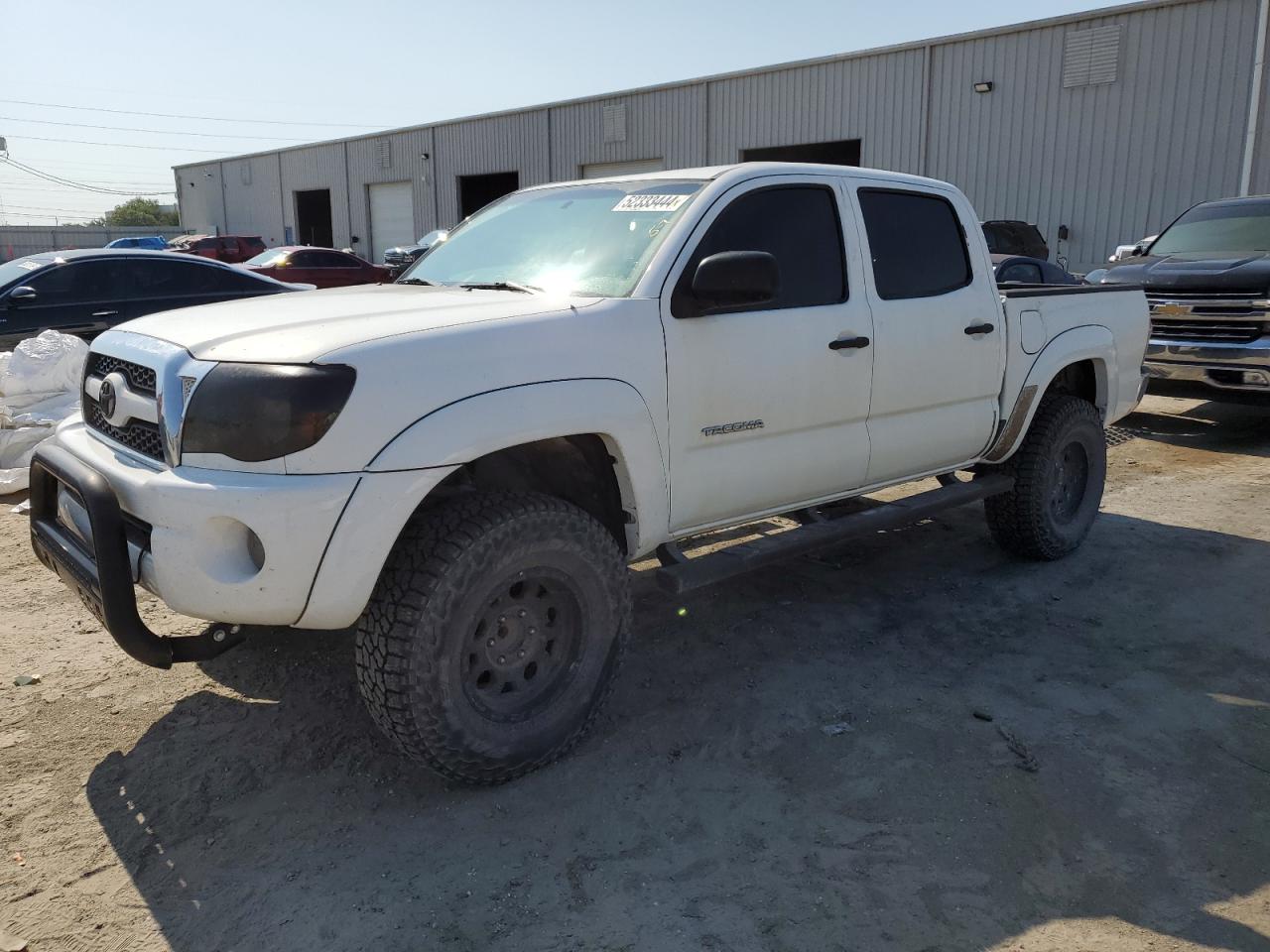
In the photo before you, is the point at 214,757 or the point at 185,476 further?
the point at 214,757

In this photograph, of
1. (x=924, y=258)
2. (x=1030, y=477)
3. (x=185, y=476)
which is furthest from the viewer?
(x=1030, y=477)

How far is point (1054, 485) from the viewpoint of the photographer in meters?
5.48

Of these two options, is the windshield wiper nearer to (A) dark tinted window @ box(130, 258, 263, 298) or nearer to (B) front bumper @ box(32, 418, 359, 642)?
(B) front bumper @ box(32, 418, 359, 642)

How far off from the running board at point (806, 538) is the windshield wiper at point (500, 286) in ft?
3.64

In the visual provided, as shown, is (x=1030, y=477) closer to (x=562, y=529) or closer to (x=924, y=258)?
(x=924, y=258)

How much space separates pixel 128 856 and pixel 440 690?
3.27 ft

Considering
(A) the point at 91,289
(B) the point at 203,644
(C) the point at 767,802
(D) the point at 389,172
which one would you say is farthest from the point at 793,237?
(D) the point at 389,172

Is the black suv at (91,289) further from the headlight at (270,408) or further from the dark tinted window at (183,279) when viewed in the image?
the headlight at (270,408)

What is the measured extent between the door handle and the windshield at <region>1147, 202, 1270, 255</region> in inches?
299

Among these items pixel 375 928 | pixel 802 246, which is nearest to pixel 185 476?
pixel 375 928

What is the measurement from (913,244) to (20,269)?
7.92 m

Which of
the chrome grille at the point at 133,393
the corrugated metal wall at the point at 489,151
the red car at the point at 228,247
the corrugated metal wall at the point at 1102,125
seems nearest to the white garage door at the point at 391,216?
the corrugated metal wall at the point at 489,151

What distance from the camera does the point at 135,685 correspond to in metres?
3.92

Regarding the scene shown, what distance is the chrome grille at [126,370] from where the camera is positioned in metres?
3.09
